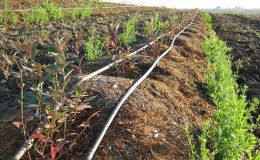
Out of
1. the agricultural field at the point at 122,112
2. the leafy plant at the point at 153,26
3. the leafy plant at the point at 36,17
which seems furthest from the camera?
the leafy plant at the point at 36,17

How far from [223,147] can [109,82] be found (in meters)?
1.42

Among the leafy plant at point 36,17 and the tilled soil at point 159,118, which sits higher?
the tilled soil at point 159,118

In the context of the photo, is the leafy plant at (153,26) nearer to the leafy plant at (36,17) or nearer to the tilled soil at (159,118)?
the tilled soil at (159,118)

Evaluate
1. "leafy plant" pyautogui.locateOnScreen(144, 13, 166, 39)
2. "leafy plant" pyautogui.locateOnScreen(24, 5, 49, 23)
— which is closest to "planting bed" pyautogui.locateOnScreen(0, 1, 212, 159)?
"leafy plant" pyautogui.locateOnScreen(144, 13, 166, 39)

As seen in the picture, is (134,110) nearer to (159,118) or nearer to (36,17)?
(159,118)

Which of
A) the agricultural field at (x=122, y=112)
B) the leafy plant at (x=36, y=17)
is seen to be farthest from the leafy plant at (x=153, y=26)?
the leafy plant at (x=36, y=17)

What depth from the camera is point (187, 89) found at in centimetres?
468

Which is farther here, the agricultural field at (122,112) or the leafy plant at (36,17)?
the leafy plant at (36,17)

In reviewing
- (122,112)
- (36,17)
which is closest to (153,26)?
(36,17)

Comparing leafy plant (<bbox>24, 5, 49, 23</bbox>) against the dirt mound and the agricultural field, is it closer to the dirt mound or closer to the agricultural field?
the agricultural field

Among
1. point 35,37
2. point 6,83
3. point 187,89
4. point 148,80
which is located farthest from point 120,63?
point 35,37

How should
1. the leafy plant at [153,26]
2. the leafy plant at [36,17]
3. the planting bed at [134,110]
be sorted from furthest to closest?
the leafy plant at [36,17] < the leafy plant at [153,26] < the planting bed at [134,110]

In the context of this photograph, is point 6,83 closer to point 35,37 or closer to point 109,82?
point 109,82

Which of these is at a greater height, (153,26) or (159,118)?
(159,118)
